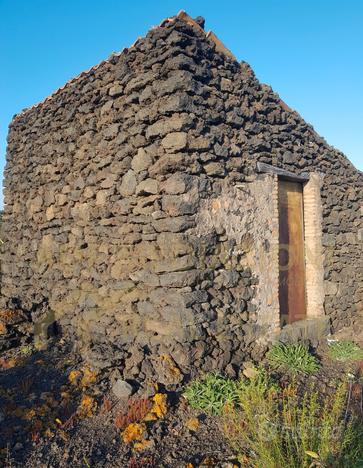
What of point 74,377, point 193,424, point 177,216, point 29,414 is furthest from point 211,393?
point 177,216

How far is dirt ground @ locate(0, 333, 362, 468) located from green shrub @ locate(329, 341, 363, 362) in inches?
39.8

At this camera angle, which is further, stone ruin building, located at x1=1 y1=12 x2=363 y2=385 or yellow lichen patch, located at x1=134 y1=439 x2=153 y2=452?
stone ruin building, located at x1=1 y1=12 x2=363 y2=385

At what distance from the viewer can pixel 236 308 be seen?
461 centimetres

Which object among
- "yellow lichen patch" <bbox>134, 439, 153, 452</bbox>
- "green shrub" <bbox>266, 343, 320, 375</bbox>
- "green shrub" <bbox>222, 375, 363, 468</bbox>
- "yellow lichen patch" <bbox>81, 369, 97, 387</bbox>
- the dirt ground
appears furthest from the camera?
"green shrub" <bbox>266, 343, 320, 375</bbox>

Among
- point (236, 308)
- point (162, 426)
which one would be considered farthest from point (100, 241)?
point (162, 426)

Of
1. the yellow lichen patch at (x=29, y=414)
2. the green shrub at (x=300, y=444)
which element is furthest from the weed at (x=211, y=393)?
the yellow lichen patch at (x=29, y=414)

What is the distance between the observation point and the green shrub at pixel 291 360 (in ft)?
15.3

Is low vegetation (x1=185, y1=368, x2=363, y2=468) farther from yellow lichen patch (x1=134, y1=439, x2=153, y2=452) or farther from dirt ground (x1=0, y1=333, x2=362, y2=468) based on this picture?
yellow lichen patch (x1=134, y1=439, x2=153, y2=452)

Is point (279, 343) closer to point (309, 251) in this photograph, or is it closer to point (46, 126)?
point (309, 251)

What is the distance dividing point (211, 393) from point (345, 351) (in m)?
2.81

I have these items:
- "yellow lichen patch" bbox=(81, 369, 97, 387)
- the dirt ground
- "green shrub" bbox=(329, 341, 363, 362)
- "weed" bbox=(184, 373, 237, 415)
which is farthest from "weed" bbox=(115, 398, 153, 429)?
"green shrub" bbox=(329, 341, 363, 362)

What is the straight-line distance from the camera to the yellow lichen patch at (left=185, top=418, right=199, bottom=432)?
339 centimetres

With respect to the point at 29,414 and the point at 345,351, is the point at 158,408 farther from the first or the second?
the point at 345,351

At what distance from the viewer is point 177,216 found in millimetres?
4207
